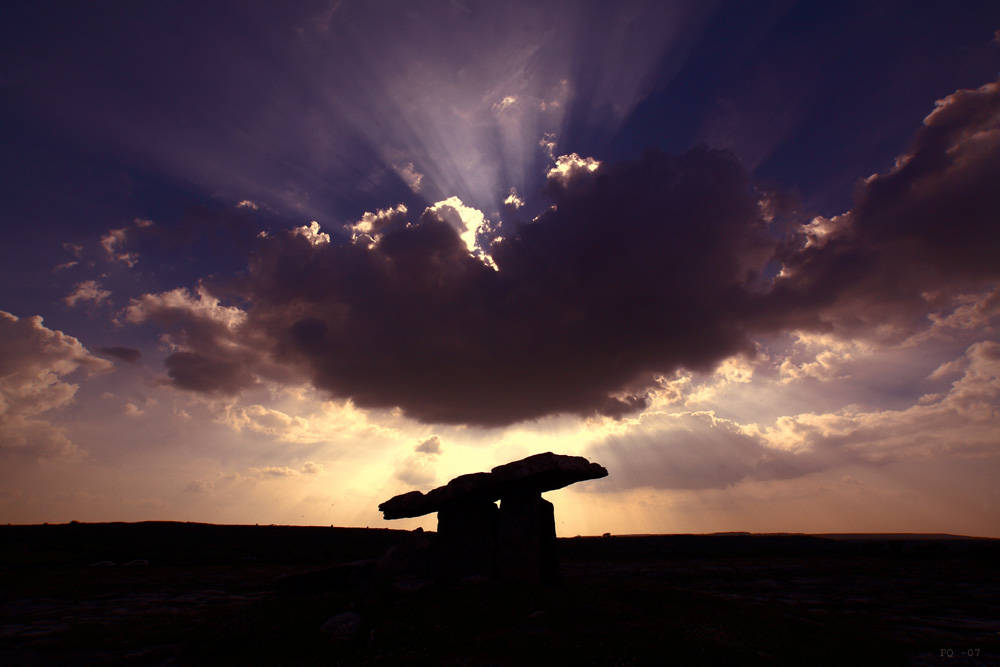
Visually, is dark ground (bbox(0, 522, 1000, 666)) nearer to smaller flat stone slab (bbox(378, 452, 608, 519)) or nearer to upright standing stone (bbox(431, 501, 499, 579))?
upright standing stone (bbox(431, 501, 499, 579))

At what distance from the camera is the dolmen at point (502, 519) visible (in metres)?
21.0

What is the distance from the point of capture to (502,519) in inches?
880

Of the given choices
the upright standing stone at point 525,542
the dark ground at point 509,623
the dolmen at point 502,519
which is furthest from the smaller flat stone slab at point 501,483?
the dark ground at point 509,623

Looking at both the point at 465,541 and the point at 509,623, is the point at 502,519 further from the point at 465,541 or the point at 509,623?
the point at 509,623

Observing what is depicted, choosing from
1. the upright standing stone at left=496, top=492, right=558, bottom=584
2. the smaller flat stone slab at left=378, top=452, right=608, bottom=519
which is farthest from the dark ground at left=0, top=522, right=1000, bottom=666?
the smaller flat stone slab at left=378, top=452, right=608, bottom=519

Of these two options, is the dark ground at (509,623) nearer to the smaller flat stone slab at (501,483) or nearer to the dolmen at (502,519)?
the dolmen at (502,519)

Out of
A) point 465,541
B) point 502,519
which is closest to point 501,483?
point 502,519

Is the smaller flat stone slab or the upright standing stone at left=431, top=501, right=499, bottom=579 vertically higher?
the smaller flat stone slab

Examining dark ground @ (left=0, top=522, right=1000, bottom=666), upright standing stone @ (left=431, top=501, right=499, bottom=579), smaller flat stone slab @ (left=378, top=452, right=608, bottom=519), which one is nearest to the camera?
dark ground @ (left=0, top=522, right=1000, bottom=666)

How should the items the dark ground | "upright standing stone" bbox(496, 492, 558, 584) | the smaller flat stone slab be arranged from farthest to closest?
the smaller flat stone slab < "upright standing stone" bbox(496, 492, 558, 584) < the dark ground

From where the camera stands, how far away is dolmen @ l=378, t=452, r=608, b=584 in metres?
21.0

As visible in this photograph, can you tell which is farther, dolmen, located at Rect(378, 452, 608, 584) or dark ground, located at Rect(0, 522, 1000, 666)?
dolmen, located at Rect(378, 452, 608, 584)

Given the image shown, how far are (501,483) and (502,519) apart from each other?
6.98ft

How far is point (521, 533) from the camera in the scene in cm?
2173
